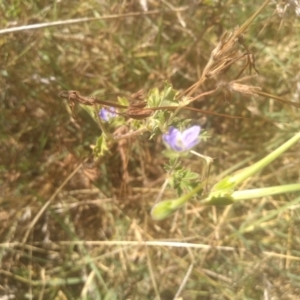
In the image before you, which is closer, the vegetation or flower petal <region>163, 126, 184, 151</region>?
flower petal <region>163, 126, 184, 151</region>

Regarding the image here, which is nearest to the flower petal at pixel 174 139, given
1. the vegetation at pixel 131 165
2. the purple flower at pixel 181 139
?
the purple flower at pixel 181 139

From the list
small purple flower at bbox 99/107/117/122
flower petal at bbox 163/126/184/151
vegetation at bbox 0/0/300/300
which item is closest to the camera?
flower petal at bbox 163/126/184/151

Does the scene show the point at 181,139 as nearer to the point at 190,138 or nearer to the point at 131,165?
the point at 190,138

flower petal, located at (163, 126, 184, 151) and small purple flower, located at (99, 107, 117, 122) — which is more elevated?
flower petal, located at (163, 126, 184, 151)

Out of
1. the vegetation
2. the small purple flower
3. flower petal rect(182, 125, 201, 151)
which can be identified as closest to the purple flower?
flower petal rect(182, 125, 201, 151)

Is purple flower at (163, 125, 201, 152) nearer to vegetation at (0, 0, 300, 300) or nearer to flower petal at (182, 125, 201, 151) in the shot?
flower petal at (182, 125, 201, 151)

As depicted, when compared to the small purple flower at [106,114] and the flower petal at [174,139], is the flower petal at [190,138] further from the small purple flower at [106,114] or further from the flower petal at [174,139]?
the small purple flower at [106,114]
